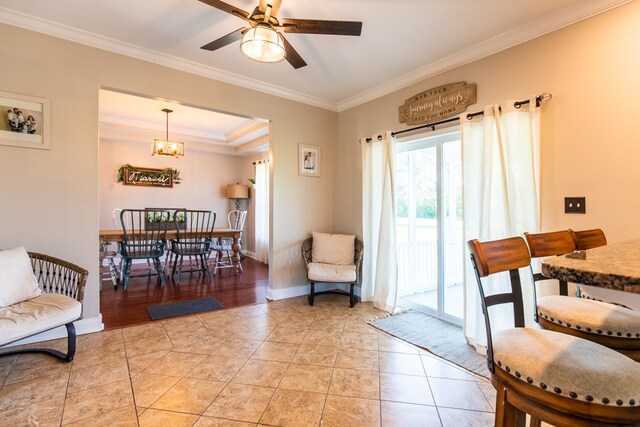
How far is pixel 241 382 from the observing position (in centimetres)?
201

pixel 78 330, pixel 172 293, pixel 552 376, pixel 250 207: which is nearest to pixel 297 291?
pixel 172 293

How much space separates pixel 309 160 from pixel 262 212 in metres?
2.41

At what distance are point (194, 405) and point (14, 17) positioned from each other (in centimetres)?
321

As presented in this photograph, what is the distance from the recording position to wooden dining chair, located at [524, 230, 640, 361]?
47.9 inches

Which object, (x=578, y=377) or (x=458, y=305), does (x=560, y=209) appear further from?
(x=578, y=377)

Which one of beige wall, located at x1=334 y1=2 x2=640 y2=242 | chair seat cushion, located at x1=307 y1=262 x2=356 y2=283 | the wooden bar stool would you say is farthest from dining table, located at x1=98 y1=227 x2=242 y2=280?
the wooden bar stool

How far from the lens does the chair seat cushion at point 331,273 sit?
11.4 ft

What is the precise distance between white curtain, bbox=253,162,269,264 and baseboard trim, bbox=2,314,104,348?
3.46m

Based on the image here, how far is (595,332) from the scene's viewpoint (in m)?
1.26

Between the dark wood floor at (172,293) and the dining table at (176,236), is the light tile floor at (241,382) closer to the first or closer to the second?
the dark wood floor at (172,293)

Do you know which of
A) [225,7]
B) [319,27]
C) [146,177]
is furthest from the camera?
[146,177]

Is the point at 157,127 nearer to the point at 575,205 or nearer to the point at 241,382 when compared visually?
the point at 241,382

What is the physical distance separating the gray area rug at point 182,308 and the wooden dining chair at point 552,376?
306 centimetres

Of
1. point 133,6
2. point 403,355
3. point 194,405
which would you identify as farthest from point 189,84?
point 403,355
